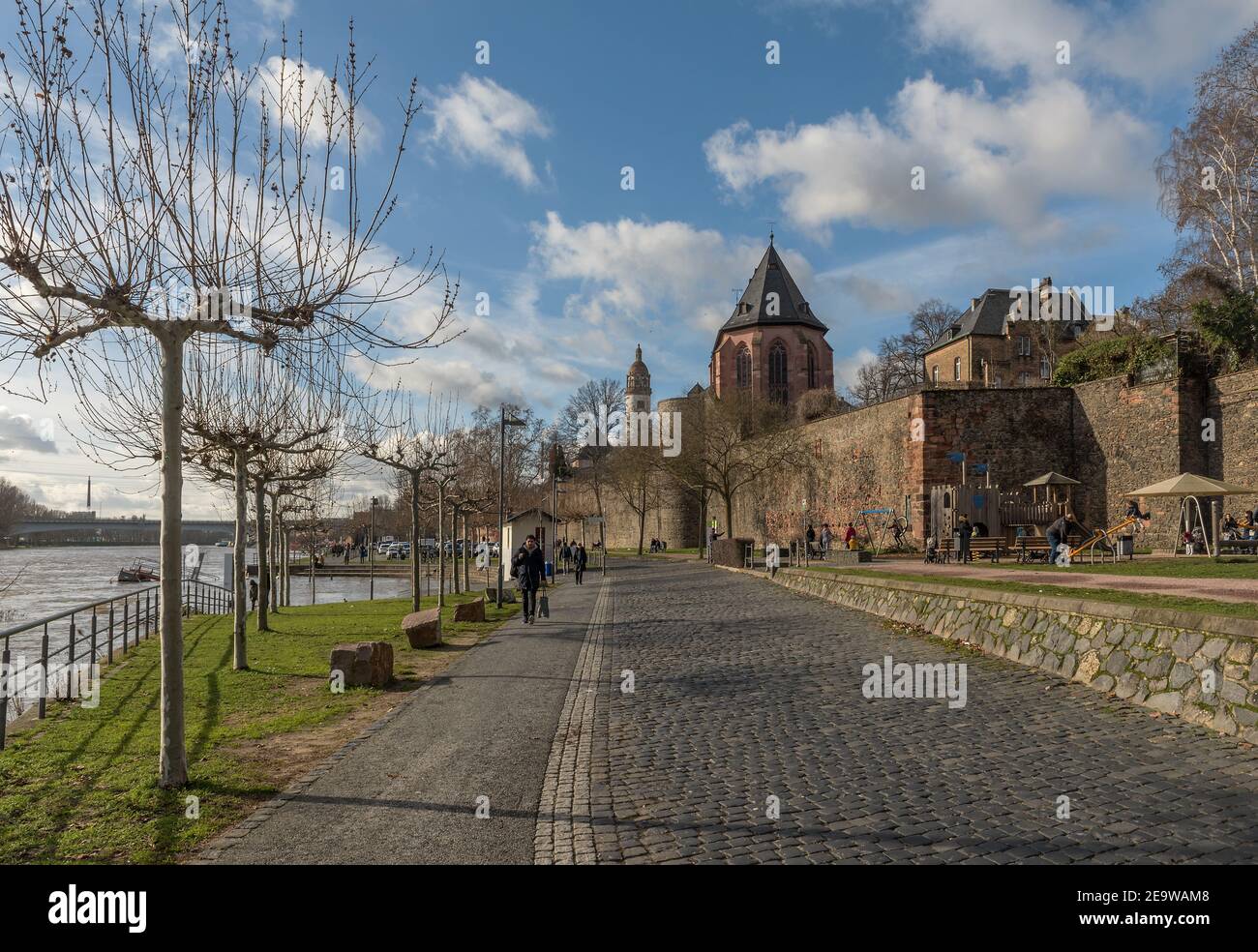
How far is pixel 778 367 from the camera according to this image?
7481cm

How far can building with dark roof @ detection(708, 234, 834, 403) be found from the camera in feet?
243

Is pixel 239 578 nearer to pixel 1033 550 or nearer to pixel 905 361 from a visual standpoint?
pixel 1033 550

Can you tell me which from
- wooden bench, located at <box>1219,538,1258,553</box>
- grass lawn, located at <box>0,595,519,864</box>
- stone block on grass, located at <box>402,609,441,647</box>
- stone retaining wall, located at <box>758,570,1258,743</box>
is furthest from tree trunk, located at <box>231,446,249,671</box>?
wooden bench, located at <box>1219,538,1258,553</box>

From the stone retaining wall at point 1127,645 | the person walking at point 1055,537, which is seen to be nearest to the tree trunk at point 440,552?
the stone retaining wall at point 1127,645

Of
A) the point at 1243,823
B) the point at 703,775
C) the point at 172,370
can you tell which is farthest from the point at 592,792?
the point at 172,370

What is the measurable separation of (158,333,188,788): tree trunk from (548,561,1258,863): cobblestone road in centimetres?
277

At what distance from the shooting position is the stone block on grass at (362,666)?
35.4 ft

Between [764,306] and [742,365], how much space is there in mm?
5402

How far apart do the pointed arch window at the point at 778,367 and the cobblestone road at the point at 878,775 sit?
6497 cm

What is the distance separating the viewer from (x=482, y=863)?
4.59m

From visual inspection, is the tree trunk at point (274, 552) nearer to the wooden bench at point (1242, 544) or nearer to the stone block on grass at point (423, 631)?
the stone block on grass at point (423, 631)

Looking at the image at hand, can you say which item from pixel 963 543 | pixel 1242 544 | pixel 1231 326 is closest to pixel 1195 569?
pixel 1242 544
